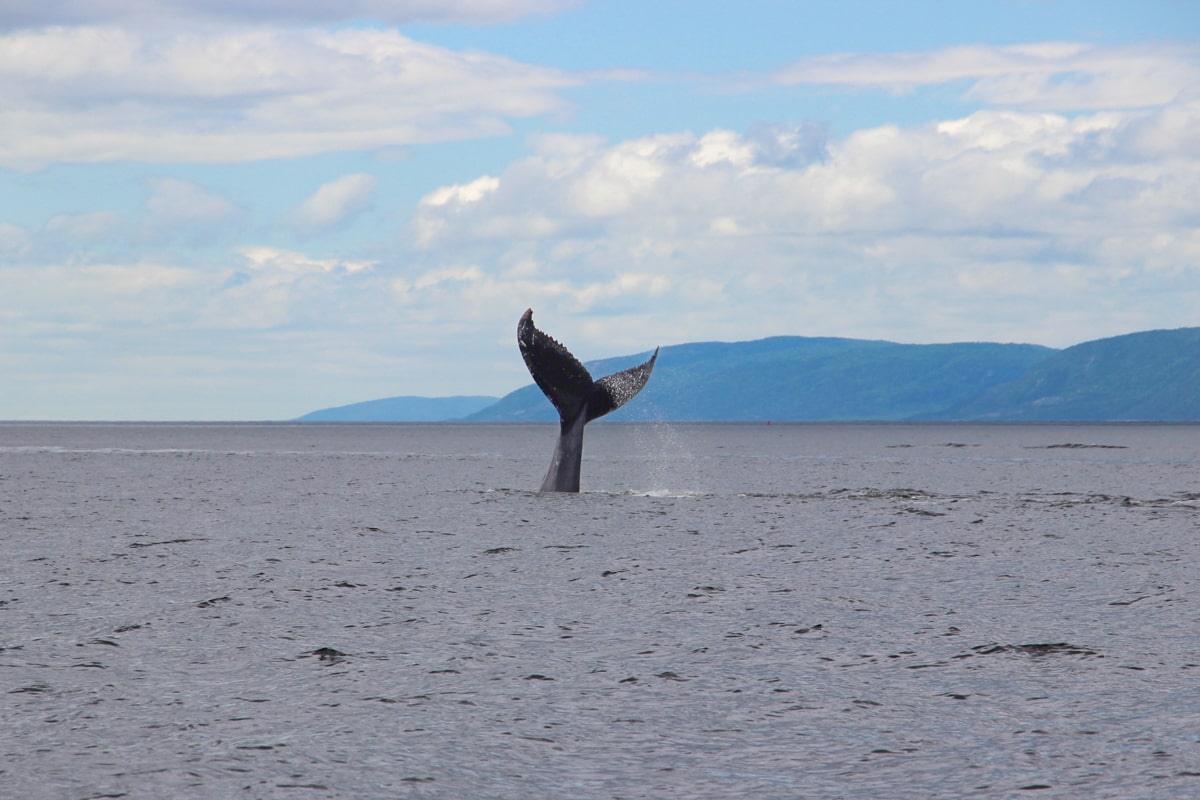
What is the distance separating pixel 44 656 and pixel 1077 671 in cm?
732

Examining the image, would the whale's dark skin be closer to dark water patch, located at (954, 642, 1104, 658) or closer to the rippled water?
the rippled water

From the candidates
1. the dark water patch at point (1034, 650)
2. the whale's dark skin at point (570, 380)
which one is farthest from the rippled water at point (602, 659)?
the whale's dark skin at point (570, 380)

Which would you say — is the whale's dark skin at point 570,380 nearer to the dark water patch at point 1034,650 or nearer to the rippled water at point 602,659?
the rippled water at point 602,659

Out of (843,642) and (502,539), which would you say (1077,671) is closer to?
(843,642)

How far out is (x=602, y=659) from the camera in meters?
9.98

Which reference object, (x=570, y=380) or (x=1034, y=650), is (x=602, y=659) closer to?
(x=1034, y=650)

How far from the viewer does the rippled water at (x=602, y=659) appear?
691cm

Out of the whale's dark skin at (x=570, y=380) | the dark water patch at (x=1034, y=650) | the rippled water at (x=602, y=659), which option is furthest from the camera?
the whale's dark skin at (x=570, y=380)

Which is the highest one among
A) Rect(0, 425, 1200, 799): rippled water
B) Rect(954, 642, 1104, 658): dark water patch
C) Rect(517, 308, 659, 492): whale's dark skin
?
Rect(517, 308, 659, 492): whale's dark skin

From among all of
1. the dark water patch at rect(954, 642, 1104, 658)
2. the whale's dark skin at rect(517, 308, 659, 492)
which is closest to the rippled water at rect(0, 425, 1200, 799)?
the dark water patch at rect(954, 642, 1104, 658)

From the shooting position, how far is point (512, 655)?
10.1m

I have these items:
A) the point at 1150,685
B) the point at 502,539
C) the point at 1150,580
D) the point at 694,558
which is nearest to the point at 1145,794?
the point at 1150,685

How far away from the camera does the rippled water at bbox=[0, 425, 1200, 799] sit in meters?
6.91

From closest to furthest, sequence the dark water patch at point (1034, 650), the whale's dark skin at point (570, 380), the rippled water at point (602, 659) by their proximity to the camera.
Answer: the rippled water at point (602, 659)
the dark water patch at point (1034, 650)
the whale's dark skin at point (570, 380)
